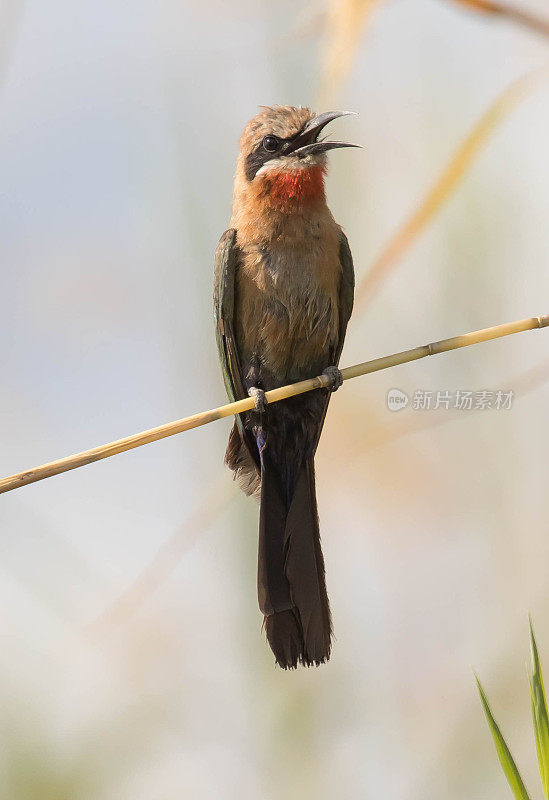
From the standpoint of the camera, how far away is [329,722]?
3.02 m

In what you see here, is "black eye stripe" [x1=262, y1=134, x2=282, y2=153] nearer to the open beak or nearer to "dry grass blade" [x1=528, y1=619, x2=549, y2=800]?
the open beak

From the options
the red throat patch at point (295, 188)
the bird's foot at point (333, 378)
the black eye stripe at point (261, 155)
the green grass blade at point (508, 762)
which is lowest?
the green grass blade at point (508, 762)

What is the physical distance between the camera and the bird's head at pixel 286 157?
3.20m

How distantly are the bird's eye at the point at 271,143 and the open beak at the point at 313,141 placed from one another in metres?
0.06

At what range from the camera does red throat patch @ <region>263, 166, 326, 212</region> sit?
3193mm

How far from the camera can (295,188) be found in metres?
3.19

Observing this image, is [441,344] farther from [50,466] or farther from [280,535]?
[280,535]

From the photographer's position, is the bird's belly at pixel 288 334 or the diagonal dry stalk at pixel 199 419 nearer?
the diagonal dry stalk at pixel 199 419

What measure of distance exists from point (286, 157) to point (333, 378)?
86 cm

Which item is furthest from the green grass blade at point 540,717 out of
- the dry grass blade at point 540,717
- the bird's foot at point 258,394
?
the bird's foot at point 258,394

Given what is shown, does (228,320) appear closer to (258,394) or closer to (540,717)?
(258,394)

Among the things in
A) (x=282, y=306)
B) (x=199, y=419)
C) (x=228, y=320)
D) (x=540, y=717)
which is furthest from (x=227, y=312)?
(x=540, y=717)

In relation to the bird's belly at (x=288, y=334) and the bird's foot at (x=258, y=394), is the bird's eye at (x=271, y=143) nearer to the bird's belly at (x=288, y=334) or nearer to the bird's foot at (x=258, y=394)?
the bird's belly at (x=288, y=334)

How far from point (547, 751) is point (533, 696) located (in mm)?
96
